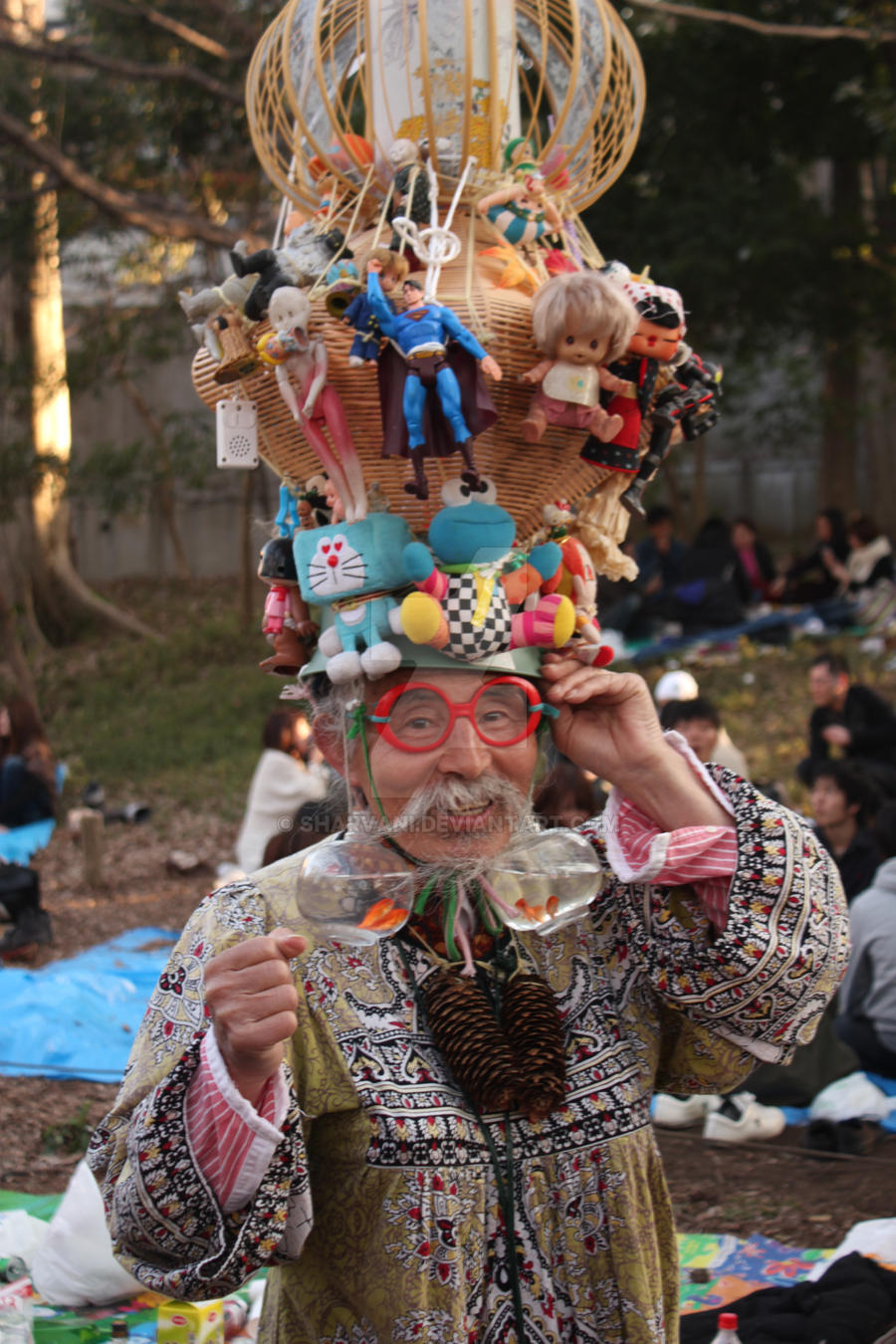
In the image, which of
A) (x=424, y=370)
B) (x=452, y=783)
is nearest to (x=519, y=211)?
(x=424, y=370)

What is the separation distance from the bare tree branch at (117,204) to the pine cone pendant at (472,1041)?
9756 mm

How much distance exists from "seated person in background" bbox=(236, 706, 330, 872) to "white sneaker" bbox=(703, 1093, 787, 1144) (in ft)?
9.89

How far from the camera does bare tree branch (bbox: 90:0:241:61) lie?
34.2 ft

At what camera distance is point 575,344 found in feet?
6.38

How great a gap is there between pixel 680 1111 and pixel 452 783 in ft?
11.2

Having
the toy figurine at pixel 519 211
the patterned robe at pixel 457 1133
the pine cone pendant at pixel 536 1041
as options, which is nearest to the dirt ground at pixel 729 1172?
the patterned robe at pixel 457 1133

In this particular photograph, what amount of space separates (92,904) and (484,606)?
7.03 meters

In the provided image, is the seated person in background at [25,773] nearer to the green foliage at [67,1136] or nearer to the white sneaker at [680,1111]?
the green foliage at [67,1136]

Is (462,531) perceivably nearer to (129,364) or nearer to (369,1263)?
(369,1263)

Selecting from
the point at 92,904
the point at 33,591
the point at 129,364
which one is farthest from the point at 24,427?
the point at 92,904

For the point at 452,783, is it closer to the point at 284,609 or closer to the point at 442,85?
the point at 284,609

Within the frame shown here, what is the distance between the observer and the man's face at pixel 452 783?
76.3 inches

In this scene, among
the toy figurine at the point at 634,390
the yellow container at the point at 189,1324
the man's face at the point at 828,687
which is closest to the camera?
the toy figurine at the point at 634,390

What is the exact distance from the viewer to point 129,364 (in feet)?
64.7
